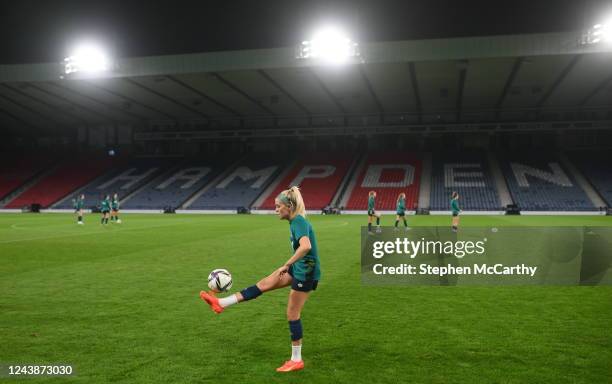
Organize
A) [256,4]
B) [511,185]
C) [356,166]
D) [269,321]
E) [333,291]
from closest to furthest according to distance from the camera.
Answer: [269,321] < [333,291] < [256,4] < [511,185] < [356,166]

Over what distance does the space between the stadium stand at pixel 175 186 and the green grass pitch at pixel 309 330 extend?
38.0m

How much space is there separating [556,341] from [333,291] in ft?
14.3

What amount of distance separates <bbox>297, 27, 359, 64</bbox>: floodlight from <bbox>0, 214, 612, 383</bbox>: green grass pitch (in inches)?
985

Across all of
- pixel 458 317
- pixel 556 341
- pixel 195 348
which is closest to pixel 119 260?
pixel 195 348

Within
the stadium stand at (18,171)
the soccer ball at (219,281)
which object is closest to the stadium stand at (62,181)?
the stadium stand at (18,171)

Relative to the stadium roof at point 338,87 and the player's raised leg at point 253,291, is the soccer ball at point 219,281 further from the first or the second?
the stadium roof at point 338,87

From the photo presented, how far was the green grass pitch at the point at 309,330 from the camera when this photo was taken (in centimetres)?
557

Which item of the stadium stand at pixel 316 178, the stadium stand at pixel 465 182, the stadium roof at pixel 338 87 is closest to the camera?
the stadium roof at pixel 338 87

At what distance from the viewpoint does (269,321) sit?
25.5 feet

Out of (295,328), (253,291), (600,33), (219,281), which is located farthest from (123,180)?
(295,328)

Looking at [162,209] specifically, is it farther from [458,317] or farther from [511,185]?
[458,317]

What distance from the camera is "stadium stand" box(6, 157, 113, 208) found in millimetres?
52938

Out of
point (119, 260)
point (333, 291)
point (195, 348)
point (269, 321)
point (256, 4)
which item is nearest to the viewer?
point (195, 348)

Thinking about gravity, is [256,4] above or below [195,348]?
above
